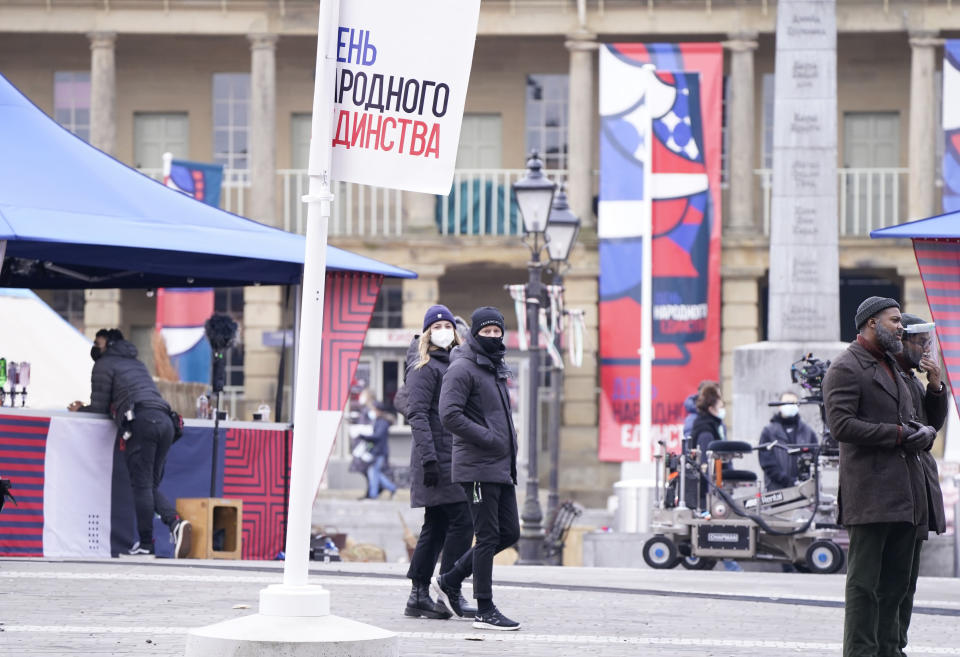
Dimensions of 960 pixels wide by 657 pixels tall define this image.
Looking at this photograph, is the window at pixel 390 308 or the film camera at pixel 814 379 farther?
the window at pixel 390 308

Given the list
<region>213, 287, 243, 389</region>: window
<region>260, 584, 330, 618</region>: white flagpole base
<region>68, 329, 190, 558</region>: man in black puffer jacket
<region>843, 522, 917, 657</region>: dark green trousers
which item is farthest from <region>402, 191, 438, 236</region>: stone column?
<region>260, 584, 330, 618</region>: white flagpole base

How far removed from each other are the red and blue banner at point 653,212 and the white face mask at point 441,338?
18.2 meters

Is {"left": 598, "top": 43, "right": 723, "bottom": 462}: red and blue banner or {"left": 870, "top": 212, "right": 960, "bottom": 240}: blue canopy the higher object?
{"left": 598, "top": 43, "right": 723, "bottom": 462}: red and blue banner

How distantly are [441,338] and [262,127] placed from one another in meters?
23.3

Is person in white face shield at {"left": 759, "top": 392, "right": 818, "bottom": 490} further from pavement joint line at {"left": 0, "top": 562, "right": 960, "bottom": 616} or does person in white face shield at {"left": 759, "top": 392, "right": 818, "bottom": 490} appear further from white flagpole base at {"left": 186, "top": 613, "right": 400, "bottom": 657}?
white flagpole base at {"left": 186, "top": 613, "right": 400, "bottom": 657}

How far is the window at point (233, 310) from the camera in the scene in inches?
1330

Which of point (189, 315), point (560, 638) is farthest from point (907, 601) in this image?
point (189, 315)

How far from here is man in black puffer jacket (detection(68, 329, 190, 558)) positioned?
14.2m

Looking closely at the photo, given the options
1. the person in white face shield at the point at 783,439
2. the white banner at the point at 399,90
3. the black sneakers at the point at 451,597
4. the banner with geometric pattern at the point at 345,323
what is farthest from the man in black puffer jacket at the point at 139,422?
the white banner at the point at 399,90

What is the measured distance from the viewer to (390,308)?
Answer: 34.2 m

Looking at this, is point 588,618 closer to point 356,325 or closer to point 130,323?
point 356,325

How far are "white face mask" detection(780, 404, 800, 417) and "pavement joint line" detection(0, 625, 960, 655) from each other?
7.10m

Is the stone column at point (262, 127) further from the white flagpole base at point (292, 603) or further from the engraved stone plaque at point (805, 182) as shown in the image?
the white flagpole base at point (292, 603)

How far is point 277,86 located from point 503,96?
4212 millimetres
